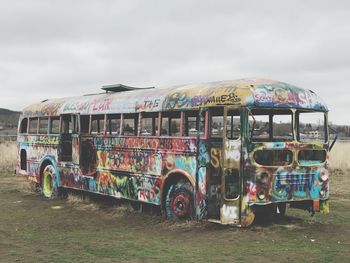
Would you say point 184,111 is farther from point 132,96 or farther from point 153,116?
point 132,96

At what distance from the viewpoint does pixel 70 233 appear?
932 centimetres

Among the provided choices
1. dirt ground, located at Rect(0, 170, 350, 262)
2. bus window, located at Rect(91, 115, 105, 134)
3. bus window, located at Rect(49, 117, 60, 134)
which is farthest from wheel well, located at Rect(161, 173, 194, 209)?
bus window, located at Rect(49, 117, 60, 134)

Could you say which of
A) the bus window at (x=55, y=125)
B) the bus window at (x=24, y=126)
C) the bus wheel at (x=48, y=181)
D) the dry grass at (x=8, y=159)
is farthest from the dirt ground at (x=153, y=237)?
the dry grass at (x=8, y=159)

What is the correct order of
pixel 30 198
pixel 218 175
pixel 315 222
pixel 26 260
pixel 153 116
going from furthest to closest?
pixel 30 198
pixel 153 116
pixel 315 222
pixel 218 175
pixel 26 260

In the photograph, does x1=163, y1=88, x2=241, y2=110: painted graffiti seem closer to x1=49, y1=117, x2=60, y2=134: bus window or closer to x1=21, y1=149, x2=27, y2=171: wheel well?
x1=49, y1=117, x2=60, y2=134: bus window

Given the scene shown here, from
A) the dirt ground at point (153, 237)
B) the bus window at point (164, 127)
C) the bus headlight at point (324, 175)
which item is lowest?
the dirt ground at point (153, 237)

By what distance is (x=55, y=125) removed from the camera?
14.4 m

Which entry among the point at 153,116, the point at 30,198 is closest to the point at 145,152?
the point at 153,116

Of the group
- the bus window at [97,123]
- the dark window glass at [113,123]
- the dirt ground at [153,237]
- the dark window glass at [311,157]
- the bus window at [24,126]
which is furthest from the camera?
the bus window at [24,126]

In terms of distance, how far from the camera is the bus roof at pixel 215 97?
28.6ft

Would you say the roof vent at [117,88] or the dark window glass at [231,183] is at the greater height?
the roof vent at [117,88]

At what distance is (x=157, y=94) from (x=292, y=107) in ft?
10.00

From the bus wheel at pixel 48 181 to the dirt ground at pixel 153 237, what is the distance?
81.5 inches

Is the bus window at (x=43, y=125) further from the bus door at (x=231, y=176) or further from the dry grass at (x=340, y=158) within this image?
the dry grass at (x=340, y=158)
